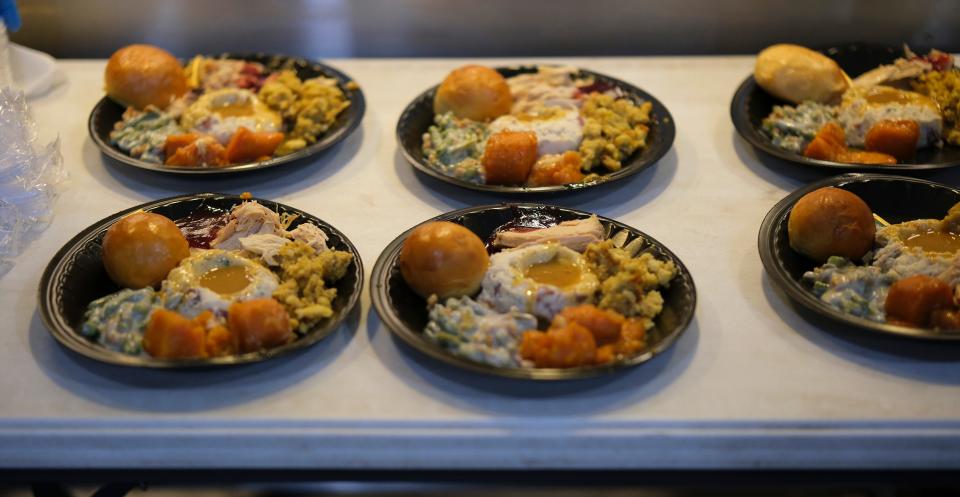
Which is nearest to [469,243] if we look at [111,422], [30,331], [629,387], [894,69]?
[629,387]

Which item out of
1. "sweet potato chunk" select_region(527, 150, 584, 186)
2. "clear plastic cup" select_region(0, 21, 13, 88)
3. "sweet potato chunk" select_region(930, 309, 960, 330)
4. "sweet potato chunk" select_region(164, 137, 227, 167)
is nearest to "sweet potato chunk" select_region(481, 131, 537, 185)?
"sweet potato chunk" select_region(527, 150, 584, 186)

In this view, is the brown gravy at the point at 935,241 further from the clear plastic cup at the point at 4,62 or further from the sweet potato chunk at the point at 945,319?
the clear plastic cup at the point at 4,62

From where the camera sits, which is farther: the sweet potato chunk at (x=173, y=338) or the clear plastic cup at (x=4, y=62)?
the clear plastic cup at (x=4, y=62)

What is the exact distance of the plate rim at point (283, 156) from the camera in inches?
79.0

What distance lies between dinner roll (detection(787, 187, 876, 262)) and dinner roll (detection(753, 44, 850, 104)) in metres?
0.60

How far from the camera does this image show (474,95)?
2.19 meters

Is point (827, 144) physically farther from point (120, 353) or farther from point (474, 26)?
point (120, 353)

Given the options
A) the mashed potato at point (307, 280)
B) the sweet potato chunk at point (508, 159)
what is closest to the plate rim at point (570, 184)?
the sweet potato chunk at point (508, 159)

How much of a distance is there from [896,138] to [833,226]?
49 cm

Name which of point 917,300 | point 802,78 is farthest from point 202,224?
point 802,78

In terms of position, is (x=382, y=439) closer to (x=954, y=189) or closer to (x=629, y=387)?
(x=629, y=387)

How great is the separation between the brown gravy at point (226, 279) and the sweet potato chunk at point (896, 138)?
1441 millimetres

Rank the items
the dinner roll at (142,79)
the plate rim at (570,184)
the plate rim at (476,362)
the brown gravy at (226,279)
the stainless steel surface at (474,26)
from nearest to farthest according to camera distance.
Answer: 1. the plate rim at (476,362)
2. the brown gravy at (226,279)
3. the plate rim at (570,184)
4. the dinner roll at (142,79)
5. the stainless steel surface at (474,26)

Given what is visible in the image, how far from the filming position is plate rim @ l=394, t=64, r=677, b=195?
1.91 meters
